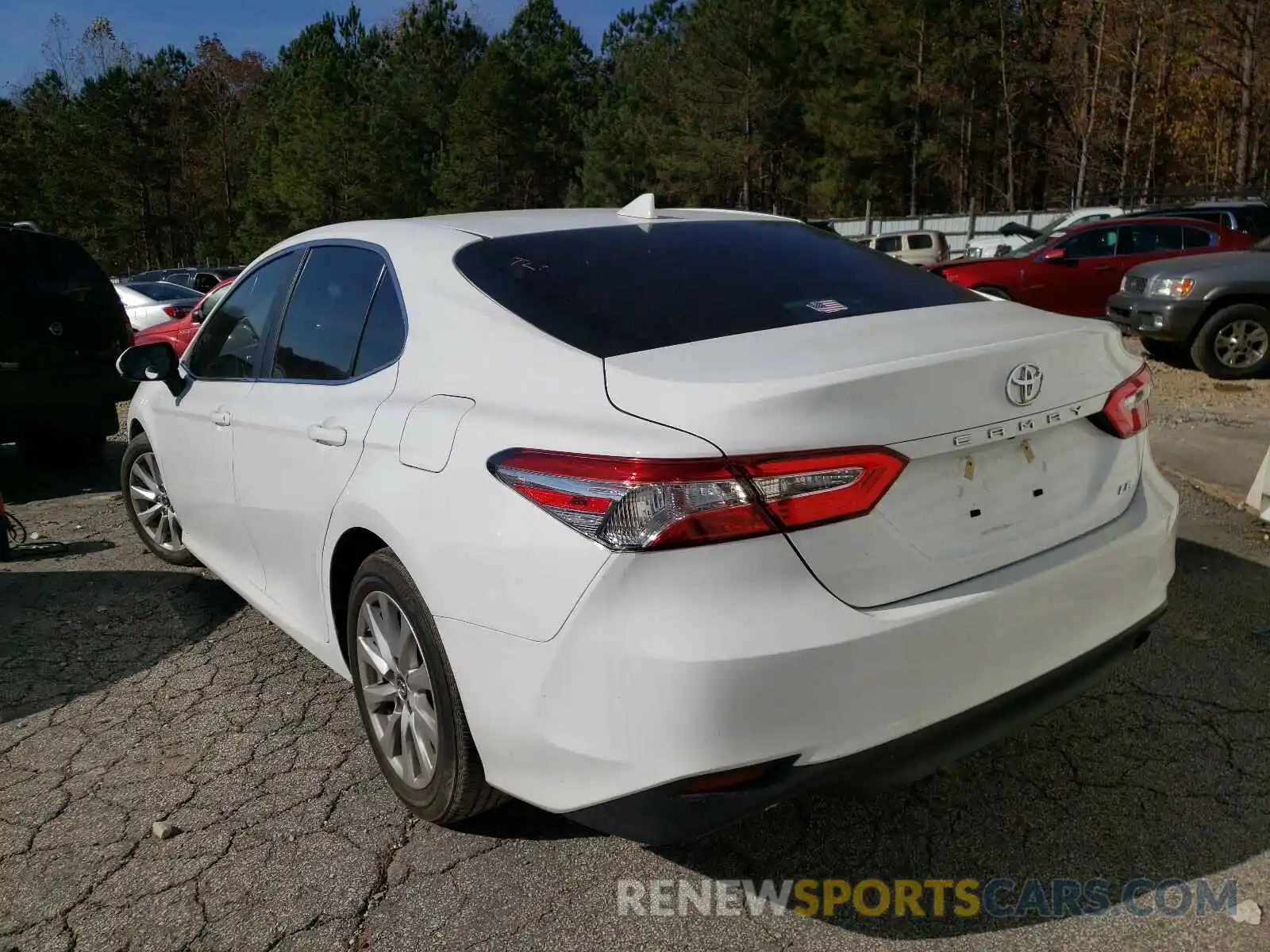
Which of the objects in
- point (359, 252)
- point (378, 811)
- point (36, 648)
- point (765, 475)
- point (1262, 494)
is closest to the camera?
point (765, 475)

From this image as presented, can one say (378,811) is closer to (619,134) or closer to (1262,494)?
(1262,494)

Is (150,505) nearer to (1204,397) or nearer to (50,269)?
(50,269)

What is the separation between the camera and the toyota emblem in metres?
2.26

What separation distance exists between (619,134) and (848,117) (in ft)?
37.9

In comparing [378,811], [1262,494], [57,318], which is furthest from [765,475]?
[57,318]

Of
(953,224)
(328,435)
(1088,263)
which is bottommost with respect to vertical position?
(953,224)

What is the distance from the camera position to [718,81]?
4094 centimetres

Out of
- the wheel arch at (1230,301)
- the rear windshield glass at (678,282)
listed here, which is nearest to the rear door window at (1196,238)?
the wheel arch at (1230,301)

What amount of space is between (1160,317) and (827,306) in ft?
27.5

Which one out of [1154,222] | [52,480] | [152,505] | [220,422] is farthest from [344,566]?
[1154,222]

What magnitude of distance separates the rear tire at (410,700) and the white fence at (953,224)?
29777 millimetres

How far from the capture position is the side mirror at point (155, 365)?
4242 mm

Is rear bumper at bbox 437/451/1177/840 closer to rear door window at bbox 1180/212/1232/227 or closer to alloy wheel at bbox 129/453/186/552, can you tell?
alloy wheel at bbox 129/453/186/552

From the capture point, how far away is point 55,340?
23.5 ft
